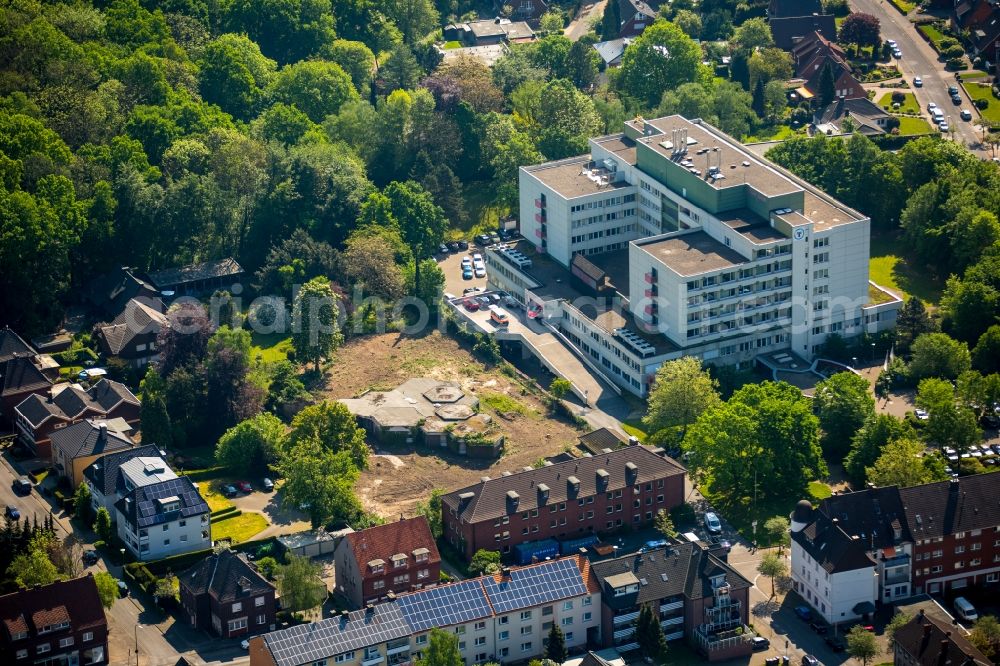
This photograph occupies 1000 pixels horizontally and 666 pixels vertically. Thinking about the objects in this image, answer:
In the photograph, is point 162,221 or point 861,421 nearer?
point 861,421

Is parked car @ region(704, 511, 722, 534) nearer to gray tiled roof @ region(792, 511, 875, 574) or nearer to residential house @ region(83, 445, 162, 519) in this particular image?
gray tiled roof @ region(792, 511, 875, 574)

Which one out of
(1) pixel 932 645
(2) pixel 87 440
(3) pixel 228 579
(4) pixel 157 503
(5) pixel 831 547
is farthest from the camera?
(2) pixel 87 440

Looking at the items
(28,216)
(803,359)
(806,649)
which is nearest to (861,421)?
(803,359)

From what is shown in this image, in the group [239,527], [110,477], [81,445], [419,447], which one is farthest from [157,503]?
[419,447]

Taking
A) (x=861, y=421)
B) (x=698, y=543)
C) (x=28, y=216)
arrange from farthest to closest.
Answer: (x=28, y=216)
(x=861, y=421)
(x=698, y=543)

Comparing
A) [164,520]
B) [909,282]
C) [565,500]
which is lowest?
[909,282]

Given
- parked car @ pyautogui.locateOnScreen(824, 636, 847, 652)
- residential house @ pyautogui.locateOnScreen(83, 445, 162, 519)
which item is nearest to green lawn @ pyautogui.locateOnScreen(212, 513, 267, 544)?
residential house @ pyautogui.locateOnScreen(83, 445, 162, 519)

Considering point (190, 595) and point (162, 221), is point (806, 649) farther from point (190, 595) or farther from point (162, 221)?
point (162, 221)

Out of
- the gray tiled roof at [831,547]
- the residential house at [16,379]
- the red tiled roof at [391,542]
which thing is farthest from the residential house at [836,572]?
the residential house at [16,379]

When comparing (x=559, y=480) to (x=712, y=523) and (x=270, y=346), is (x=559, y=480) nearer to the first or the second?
(x=712, y=523)
